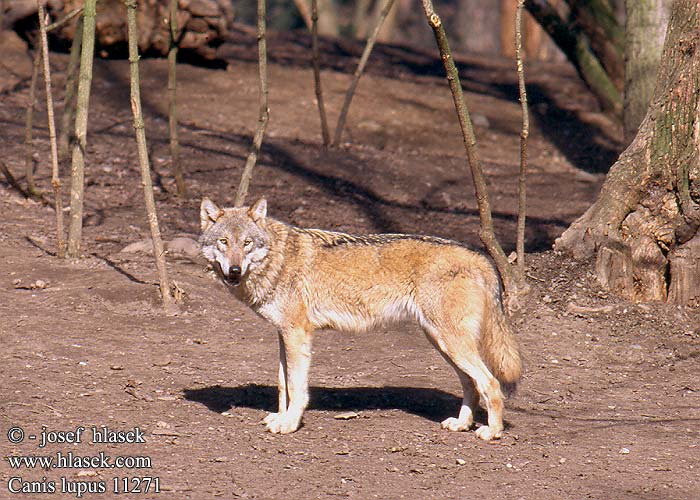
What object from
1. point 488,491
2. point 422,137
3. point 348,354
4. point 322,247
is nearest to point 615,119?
point 422,137

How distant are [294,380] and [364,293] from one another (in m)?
0.73

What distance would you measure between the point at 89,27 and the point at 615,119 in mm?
10038

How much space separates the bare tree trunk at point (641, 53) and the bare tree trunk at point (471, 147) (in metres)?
4.71

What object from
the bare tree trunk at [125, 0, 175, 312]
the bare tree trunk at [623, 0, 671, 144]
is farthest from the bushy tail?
the bare tree trunk at [623, 0, 671, 144]

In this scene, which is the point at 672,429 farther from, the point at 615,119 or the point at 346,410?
the point at 615,119

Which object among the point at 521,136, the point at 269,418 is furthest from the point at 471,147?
the point at 269,418

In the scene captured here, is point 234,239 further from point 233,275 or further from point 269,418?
point 269,418

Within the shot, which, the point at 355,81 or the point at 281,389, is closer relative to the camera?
the point at 281,389

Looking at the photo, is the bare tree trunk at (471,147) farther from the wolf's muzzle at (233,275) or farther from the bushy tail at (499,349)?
the wolf's muzzle at (233,275)

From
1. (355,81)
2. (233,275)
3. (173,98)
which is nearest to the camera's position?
(233,275)

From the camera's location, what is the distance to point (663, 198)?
8812 mm

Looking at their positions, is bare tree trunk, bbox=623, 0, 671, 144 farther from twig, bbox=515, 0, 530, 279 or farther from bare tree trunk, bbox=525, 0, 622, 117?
twig, bbox=515, 0, 530, 279

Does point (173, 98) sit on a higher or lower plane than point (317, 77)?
lower

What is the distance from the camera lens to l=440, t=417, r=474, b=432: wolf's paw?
6.43m
